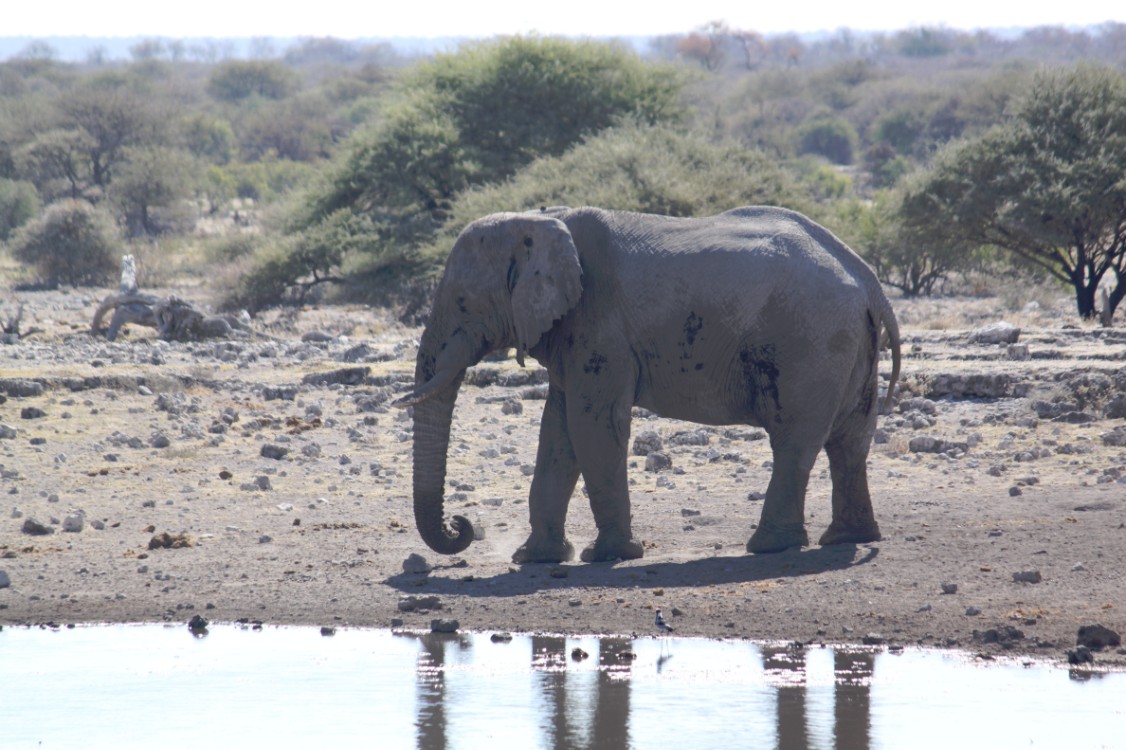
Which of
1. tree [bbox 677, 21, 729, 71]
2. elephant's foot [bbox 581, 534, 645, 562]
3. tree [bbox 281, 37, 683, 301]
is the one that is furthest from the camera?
tree [bbox 677, 21, 729, 71]

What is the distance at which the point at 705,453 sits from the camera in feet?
40.5

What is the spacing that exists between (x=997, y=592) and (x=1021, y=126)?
1746 centimetres

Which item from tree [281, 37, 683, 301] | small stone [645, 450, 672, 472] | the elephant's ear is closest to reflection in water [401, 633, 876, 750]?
the elephant's ear

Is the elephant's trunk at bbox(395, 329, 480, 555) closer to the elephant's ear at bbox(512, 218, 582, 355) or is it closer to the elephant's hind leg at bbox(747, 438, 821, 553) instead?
the elephant's ear at bbox(512, 218, 582, 355)

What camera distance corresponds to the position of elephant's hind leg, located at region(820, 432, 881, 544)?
893 centimetres

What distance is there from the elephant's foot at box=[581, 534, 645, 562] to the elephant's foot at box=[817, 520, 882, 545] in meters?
1.12

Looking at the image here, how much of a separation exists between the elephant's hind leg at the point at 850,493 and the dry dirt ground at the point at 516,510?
0.16m

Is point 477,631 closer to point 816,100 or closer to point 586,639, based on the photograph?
point 586,639

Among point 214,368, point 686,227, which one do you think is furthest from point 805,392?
point 214,368

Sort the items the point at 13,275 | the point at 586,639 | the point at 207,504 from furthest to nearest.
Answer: the point at 13,275
the point at 207,504
the point at 586,639

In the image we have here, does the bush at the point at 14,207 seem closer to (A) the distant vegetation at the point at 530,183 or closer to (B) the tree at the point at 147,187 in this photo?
(A) the distant vegetation at the point at 530,183

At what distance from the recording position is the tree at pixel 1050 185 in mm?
22547

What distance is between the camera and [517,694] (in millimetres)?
7172

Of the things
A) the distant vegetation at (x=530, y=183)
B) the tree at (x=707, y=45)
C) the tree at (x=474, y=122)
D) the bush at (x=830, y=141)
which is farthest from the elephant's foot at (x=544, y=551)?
the tree at (x=707, y=45)
